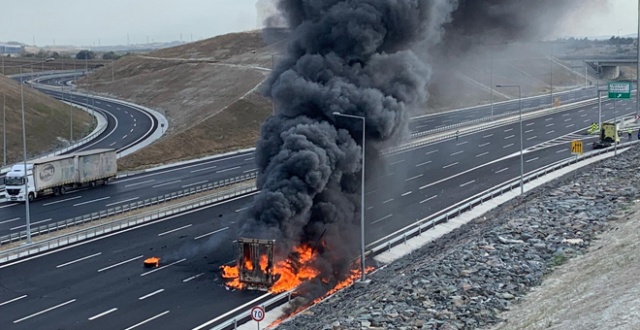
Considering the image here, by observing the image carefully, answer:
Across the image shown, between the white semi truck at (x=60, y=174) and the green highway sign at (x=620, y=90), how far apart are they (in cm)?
5702

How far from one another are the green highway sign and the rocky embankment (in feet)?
130

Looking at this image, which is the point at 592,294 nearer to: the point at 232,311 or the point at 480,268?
the point at 480,268

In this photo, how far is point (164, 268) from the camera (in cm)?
4038

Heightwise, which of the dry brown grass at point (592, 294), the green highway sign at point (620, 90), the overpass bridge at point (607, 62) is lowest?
the dry brown grass at point (592, 294)

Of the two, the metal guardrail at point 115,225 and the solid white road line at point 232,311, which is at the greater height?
the metal guardrail at point 115,225

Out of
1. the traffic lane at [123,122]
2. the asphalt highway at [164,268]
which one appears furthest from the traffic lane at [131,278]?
the traffic lane at [123,122]

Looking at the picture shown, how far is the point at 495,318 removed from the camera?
28375mm

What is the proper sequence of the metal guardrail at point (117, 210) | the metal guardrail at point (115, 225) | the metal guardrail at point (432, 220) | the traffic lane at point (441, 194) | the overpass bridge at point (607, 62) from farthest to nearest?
the overpass bridge at point (607, 62)
the traffic lane at point (441, 194)
the metal guardrail at point (117, 210)
the metal guardrail at point (115, 225)
the metal guardrail at point (432, 220)

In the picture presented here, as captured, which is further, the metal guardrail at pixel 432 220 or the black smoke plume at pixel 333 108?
the black smoke plume at pixel 333 108

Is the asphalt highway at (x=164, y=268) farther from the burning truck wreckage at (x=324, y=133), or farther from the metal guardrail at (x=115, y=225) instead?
the burning truck wreckage at (x=324, y=133)

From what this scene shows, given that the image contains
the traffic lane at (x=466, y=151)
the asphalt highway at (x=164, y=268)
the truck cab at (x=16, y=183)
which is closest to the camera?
the asphalt highway at (x=164, y=268)

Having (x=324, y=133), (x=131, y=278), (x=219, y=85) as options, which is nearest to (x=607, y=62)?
(x=219, y=85)

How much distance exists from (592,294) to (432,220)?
21.3m

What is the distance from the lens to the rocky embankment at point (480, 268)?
95.6ft
